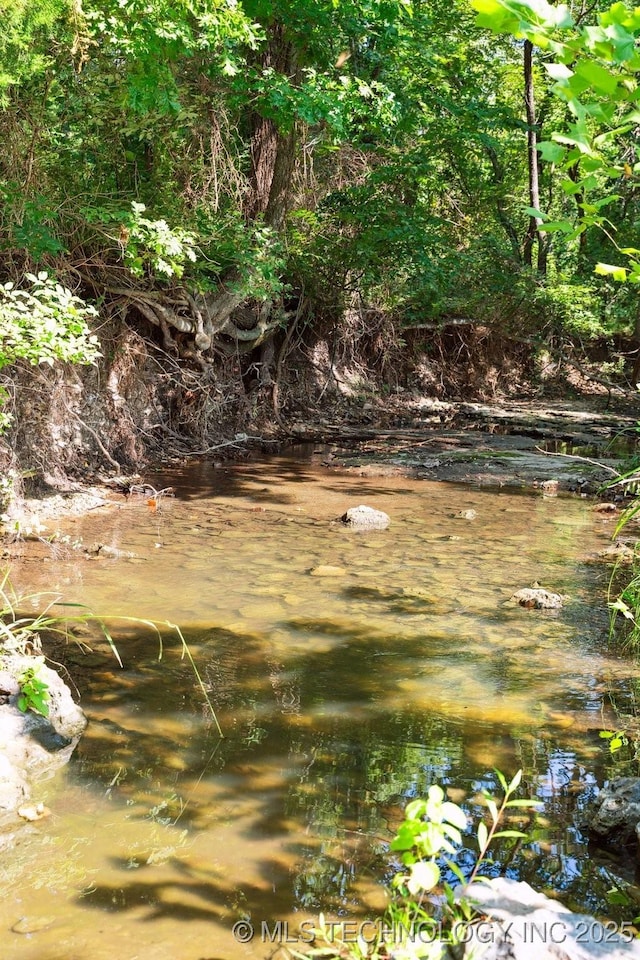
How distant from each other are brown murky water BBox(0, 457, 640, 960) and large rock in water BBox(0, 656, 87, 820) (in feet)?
0.27

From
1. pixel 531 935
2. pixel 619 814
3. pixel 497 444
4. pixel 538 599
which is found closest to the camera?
pixel 531 935

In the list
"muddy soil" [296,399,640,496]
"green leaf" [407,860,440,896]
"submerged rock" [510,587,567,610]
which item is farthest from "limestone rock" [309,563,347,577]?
"green leaf" [407,860,440,896]

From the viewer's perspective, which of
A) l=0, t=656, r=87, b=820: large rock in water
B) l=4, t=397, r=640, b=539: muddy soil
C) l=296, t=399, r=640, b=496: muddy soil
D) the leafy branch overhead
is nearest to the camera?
the leafy branch overhead

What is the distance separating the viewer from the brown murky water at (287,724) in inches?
105

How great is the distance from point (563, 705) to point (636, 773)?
0.68m

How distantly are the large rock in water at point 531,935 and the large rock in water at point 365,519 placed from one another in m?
5.49

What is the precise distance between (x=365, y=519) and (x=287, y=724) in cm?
402

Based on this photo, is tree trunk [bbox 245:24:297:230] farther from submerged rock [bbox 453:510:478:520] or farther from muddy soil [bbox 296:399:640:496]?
submerged rock [bbox 453:510:478:520]

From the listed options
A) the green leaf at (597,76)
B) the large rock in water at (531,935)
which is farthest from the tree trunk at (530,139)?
the large rock in water at (531,935)

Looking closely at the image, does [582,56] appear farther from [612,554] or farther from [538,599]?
[612,554]

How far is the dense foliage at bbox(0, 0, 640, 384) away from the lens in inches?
177

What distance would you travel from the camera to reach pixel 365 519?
7809mm

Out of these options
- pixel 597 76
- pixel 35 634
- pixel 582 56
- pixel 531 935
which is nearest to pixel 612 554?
pixel 35 634

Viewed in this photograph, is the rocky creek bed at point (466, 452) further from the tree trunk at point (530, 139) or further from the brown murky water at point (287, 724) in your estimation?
the tree trunk at point (530, 139)
